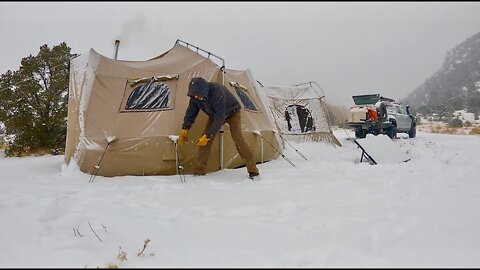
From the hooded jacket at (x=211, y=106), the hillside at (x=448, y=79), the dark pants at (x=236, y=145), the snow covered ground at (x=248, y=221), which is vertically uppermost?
the hillside at (x=448, y=79)

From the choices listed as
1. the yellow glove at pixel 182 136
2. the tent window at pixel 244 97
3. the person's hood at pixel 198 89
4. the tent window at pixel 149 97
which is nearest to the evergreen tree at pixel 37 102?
the tent window at pixel 149 97

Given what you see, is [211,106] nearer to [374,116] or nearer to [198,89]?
[198,89]

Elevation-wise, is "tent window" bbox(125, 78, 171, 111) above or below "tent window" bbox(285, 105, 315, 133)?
above

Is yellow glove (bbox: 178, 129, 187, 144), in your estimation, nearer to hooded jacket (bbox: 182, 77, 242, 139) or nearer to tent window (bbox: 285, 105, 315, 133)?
hooded jacket (bbox: 182, 77, 242, 139)

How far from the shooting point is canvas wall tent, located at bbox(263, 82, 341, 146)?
42.7 feet

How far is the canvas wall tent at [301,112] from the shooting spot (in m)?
13.0

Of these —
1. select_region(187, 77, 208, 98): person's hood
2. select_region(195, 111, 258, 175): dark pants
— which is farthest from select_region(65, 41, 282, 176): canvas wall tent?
select_region(187, 77, 208, 98): person's hood

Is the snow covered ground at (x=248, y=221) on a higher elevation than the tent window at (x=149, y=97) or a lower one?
lower

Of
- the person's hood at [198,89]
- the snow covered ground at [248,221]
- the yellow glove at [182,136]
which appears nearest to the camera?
the snow covered ground at [248,221]

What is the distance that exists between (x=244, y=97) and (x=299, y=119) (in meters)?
5.82

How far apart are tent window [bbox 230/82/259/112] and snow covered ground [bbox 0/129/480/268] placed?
8.98ft

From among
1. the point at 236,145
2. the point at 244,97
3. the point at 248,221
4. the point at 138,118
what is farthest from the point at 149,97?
the point at 248,221

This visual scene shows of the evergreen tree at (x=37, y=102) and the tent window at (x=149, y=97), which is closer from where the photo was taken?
the tent window at (x=149, y=97)

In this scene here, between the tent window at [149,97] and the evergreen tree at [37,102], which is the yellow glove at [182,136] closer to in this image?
the tent window at [149,97]
